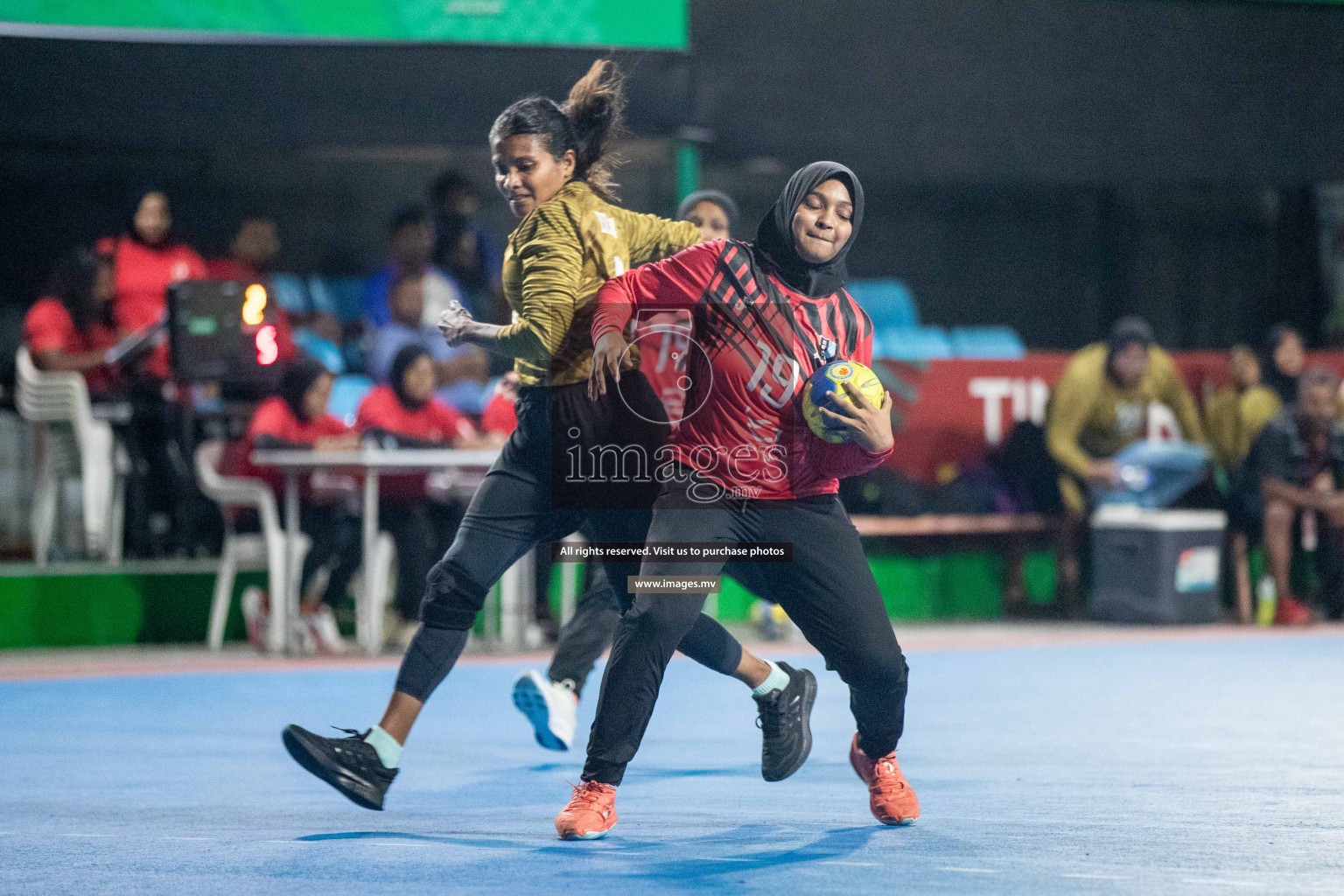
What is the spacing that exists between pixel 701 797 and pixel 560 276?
1611 millimetres

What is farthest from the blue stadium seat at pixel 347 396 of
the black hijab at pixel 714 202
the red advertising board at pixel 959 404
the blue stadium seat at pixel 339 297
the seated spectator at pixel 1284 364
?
the seated spectator at pixel 1284 364

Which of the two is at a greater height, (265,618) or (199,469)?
(199,469)

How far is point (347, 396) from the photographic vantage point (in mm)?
9977

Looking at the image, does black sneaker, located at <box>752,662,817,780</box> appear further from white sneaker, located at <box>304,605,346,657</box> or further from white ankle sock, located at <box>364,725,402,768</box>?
white sneaker, located at <box>304,605,346,657</box>

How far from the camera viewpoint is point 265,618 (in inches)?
350

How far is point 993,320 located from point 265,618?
27.3 ft

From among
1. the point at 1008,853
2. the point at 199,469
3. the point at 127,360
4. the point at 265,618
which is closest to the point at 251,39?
the point at 127,360

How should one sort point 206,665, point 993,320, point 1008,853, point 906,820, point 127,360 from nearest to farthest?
Answer: 1. point 1008,853
2. point 906,820
3. point 206,665
4. point 127,360
5. point 993,320

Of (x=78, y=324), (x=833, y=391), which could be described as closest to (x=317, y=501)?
(x=78, y=324)

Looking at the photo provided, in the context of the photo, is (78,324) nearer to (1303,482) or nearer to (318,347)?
(318,347)

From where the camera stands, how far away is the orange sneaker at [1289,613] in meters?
10.4

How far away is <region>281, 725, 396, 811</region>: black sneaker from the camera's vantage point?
413 cm

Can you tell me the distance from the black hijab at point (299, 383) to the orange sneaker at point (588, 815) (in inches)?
203

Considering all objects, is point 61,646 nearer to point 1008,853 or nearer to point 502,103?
point 502,103
